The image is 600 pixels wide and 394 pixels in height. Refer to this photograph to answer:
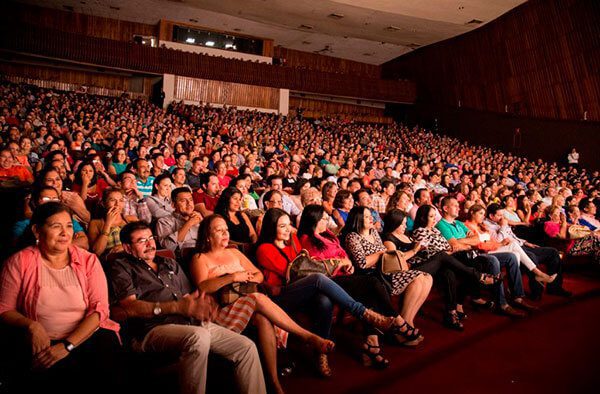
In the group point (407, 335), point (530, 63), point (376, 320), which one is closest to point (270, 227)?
point (376, 320)

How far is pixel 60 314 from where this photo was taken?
1.23 metres

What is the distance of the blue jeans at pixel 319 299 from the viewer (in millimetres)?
1672

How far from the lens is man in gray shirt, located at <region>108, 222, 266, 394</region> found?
4.17ft

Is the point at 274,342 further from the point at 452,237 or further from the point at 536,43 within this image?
the point at 536,43

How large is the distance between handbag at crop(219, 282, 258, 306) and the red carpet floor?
39 cm

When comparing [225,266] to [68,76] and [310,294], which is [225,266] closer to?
[310,294]

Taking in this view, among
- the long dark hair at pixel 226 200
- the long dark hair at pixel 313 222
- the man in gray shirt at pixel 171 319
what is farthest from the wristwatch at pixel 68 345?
the long dark hair at pixel 226 200

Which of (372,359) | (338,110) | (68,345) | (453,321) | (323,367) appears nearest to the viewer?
(68,345)

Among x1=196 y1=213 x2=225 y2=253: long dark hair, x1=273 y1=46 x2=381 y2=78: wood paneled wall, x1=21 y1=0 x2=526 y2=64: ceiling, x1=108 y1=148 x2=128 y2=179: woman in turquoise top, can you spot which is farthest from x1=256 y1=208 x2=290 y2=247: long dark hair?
x1=273 y1=46 x2=381 y2=78: wood paneled wall

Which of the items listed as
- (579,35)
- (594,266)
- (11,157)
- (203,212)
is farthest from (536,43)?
(11,157)

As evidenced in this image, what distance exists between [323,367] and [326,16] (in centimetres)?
967

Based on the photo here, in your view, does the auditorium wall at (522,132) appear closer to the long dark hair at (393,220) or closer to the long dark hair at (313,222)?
the long dark hair at (393,220)

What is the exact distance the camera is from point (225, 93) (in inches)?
428

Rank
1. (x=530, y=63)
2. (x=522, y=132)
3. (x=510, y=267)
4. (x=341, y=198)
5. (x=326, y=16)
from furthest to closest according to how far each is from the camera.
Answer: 1. (x=326, y=16)
2. (x=522, y=132)
3. (x=530, y=63)
4. (x=341, y=198)
5. (x=510, y=267)
